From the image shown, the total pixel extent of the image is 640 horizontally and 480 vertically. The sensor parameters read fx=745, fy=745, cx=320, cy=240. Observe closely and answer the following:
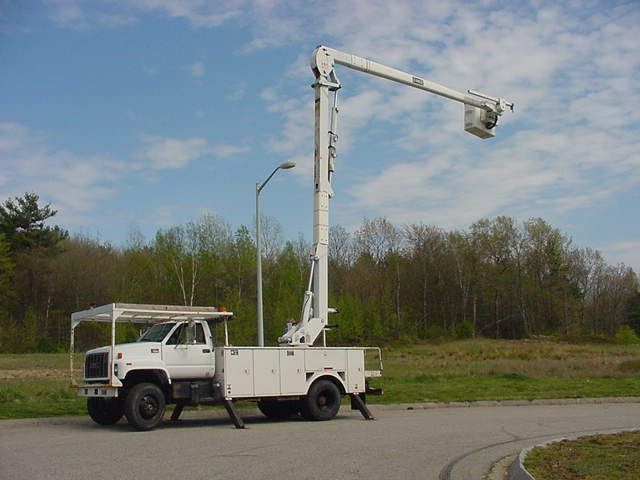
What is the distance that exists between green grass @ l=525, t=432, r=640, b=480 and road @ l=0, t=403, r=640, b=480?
2.76 feet

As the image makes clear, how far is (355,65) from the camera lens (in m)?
19.6

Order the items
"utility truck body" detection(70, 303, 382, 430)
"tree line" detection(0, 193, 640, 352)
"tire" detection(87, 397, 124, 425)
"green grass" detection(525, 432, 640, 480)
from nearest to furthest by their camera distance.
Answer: "green grass" detection(525, 432, 640, 480) → "utility truck body" detection(70, 303, 382, 430) → "tire" detection(87, 397, 124, 425) → "tree line" detection(0, 193, 640, 352)

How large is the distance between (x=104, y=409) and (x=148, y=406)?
5.82 feet

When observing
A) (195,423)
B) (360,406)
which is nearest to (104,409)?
(195,423)

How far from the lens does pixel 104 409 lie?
17.2 meters

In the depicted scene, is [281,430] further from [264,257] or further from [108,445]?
[264,257]

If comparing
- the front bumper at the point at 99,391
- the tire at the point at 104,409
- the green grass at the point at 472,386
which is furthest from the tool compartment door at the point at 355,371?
the front bumper at the point at 99,391

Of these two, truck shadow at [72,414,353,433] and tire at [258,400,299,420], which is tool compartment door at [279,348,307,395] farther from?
tire at [258,400,299,420]

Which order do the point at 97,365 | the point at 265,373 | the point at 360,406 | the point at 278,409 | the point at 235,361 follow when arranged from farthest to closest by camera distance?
the point at 278,409 < the point at 360,406 < the point at 265,373 < the point at 235,361 < the point at 97,365

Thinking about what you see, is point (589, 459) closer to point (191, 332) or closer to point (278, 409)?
point (191, 332)

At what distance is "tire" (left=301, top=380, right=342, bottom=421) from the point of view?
18062 millimetres

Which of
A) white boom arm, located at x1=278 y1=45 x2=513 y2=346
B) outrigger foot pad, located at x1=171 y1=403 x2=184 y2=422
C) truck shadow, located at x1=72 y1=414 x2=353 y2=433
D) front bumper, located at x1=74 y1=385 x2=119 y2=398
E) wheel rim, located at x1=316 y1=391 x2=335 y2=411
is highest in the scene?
white boom arm, located at x1=278 y1=45 x2=513 y2=346

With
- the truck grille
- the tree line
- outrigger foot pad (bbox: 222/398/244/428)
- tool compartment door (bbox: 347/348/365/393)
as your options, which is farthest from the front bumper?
the tree line

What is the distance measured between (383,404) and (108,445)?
399 inches
